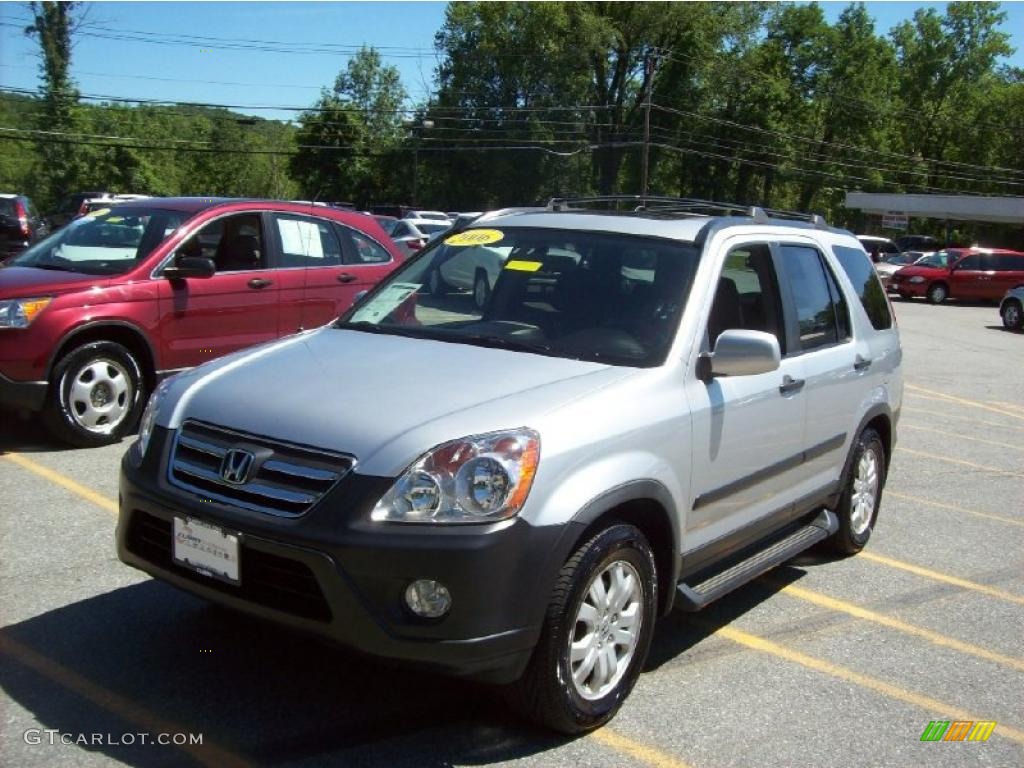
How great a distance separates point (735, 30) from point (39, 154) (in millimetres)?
41295

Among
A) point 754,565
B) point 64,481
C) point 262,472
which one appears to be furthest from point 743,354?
point 64,481

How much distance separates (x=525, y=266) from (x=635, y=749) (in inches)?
85.1

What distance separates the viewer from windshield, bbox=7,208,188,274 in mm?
7617

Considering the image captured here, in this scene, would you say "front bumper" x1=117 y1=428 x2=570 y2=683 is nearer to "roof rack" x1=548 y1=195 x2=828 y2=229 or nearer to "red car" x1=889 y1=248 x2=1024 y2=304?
"roof rack" x1=548 y1=195 x2=828 y2=229

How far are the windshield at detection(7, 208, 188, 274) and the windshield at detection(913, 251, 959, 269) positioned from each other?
29268 mm

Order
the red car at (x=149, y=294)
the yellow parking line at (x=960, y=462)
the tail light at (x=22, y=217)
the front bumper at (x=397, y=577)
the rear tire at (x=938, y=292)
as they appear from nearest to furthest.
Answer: the front bumper at (x=397, y=577) → the red car at (x=149, y=294) → the yellow parking line at (x=960, y=462) → the tail light at (x=22, y=217) → the rear tire at (x=938, y=292)

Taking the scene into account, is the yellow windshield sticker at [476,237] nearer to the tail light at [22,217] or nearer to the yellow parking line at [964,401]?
the yellow parking line at [964,401]

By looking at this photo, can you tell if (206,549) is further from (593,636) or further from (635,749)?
(635,749)

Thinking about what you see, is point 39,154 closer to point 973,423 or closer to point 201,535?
point 973,423

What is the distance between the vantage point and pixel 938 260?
3269 cm

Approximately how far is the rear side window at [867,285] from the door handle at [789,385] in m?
1.29

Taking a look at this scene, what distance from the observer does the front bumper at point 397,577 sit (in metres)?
3.06

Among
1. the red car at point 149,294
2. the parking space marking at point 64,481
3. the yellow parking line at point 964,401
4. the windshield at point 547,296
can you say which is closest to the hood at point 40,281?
the red car at point 149,294
